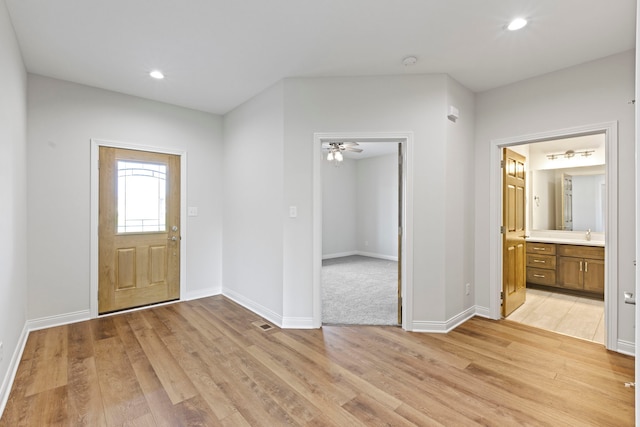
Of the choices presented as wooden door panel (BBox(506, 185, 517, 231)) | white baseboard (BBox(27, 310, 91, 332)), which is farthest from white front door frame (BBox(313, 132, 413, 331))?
white baseboard (BBox(27, 310, 91, 332))

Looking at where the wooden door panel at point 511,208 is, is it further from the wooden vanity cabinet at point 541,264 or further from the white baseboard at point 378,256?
the white baseboard at point 378,256

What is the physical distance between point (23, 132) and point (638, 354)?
4447mm

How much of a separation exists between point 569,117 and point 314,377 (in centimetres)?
339

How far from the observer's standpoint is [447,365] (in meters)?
2.39

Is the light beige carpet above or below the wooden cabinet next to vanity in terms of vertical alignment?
below

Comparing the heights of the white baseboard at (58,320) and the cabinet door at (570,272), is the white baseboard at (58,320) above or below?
below

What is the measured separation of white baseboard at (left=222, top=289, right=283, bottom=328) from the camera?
329 cm

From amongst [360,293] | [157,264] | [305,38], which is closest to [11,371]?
[157,264]

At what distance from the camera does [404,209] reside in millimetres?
3115

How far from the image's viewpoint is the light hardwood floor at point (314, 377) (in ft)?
5.98

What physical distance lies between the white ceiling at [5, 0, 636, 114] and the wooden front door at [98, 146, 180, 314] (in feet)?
3.27

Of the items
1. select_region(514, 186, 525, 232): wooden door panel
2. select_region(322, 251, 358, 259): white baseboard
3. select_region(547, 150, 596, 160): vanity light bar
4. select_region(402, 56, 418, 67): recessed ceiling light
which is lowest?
select_region(322, 251, 358, 259): white baseboard

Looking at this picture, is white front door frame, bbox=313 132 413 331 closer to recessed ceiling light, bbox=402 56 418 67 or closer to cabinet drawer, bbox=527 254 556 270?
recessed ceiling light, bbox=402 56 418 67

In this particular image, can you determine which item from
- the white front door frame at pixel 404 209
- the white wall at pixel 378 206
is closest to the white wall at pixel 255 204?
the white front door frame at pixel 404 209
